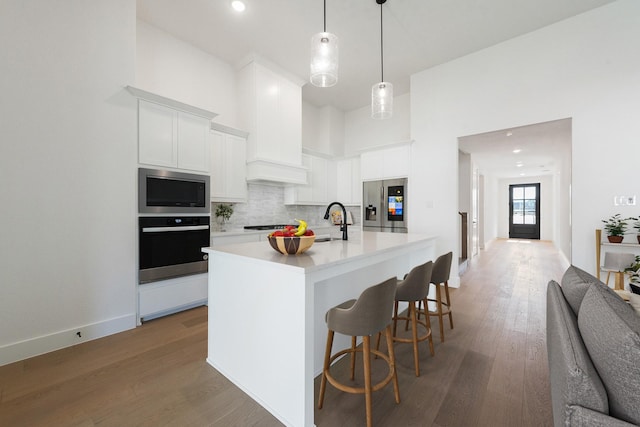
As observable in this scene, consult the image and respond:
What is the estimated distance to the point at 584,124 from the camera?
3.11m

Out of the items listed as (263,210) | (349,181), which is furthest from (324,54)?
(349,181)

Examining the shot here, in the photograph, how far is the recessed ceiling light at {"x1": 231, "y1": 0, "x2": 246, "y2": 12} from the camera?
9.66 feet

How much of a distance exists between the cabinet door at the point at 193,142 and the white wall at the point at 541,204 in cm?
1128

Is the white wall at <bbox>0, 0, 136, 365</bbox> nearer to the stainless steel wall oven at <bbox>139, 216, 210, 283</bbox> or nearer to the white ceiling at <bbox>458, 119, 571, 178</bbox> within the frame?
the stainless steel wall oven at <bbox>139, 216, 210, 283</bbox>

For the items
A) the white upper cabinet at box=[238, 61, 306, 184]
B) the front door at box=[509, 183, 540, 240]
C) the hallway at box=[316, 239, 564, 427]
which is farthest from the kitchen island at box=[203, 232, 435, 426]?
the front door at box=[509, 183, 540, 240]

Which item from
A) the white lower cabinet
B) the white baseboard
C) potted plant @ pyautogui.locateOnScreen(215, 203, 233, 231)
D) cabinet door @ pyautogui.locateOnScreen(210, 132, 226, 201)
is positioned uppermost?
cabinet door @ pyautogui.locateOnScreen(210, 132, 226, 201)

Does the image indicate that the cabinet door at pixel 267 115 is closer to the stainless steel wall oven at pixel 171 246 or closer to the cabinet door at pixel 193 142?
the cabinet door at pixel 193 142

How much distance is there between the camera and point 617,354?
766 mm

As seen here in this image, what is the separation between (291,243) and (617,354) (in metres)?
1.38

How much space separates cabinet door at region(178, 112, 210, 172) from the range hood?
821 millimetres

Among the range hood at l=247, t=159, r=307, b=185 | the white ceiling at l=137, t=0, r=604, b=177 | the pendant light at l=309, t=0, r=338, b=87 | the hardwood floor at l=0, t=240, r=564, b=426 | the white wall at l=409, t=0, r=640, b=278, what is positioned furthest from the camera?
the range hood at l=247, t=159, r=307, b=185

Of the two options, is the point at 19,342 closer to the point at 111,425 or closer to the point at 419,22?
the point at 111,425

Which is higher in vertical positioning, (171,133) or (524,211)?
(171,133)

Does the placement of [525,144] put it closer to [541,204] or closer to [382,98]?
[382,98]
